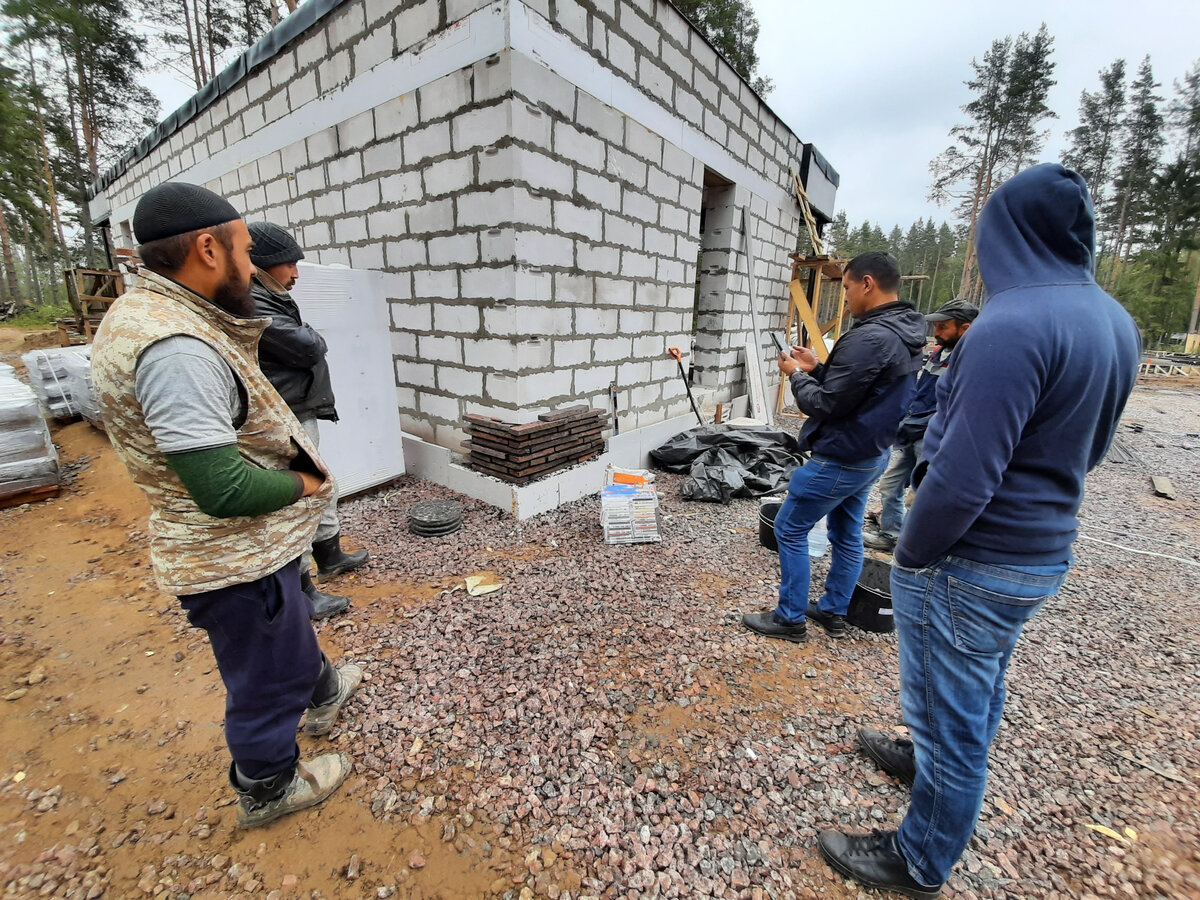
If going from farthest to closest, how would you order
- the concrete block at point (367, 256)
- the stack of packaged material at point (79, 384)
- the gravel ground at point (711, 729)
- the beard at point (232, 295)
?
1. the stack of packaged material at point (79, 384)
2. the concrete block at point (367, 256)
3. the gravel ground at point (711, 729)
4. the beard at point (232, 295)

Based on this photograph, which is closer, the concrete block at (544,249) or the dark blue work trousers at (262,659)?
the dark blue work trousers at (262,659)

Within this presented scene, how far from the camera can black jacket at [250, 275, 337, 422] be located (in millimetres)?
2885

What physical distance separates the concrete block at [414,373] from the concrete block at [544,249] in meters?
1.66

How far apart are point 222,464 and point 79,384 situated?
26.2 feet

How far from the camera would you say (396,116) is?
15.1 feet

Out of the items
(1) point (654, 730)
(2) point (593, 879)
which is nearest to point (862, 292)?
(1) point (654, 730)

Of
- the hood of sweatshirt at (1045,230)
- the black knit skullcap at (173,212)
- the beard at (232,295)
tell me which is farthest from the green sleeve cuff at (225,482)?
the hood of sweatshirt at (1045,230)

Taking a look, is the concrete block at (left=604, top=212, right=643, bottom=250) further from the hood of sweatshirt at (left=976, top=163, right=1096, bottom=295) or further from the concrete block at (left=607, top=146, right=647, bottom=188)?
the hood of sweatshirt at (left=976, top=163, right=1096, bottom=295)

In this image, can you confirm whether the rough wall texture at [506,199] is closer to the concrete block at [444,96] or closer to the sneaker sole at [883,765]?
the concrete block at [444,96]

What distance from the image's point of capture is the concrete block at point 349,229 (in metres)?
5.28

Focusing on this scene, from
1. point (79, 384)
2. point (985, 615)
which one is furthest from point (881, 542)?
point (79, 384)

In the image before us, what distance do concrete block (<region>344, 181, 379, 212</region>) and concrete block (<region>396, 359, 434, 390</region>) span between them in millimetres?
1697

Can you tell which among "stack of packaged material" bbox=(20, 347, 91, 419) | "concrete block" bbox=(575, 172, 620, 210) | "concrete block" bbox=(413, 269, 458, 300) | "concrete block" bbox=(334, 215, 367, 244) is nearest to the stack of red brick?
"concrete block" bbox=(413, 269, 458, 300)

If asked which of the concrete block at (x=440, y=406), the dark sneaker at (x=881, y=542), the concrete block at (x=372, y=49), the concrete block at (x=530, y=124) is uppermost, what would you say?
the concrete block at (x=372, y=49)
